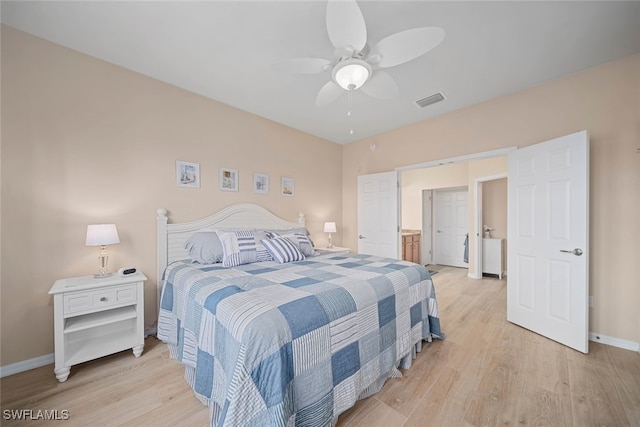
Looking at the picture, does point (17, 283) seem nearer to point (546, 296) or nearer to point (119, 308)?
A: point (119, 308)

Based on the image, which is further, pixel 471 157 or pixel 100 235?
pixel 471 157

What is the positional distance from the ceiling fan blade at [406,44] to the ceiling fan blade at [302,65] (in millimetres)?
367

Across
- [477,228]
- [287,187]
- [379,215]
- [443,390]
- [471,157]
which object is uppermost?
[471,157]

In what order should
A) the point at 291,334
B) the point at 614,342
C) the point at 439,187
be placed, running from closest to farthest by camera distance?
the point at 291,334 → the point at 614,342 → the point at 439,187

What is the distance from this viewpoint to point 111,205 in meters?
2.37

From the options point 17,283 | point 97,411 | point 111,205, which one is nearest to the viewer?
point 97,411

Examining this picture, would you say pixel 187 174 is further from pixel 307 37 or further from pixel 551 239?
pixel 551 239

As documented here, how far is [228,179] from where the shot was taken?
10.6 feet

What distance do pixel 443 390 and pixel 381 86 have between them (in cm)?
240

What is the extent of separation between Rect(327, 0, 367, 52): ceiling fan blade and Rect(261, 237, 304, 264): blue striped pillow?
74.8 inches

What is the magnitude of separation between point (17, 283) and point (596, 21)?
16.5ft

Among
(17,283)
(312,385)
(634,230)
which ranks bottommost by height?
(312,385)

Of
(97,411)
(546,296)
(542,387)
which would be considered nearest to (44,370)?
(97,411)

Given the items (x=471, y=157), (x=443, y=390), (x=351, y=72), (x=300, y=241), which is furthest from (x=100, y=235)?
(x=471, y=157)
